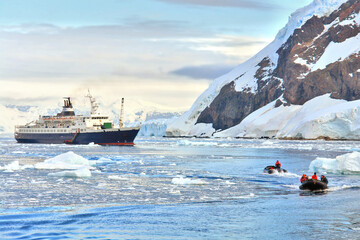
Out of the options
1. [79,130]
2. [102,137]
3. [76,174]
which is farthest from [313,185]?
[79,130]

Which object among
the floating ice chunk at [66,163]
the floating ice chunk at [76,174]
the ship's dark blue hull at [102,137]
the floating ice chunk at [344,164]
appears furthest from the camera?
the ship's dark blue hull at [102,137]

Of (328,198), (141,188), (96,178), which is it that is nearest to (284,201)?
(328,198)

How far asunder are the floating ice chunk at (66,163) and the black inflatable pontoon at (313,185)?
69.5 feet

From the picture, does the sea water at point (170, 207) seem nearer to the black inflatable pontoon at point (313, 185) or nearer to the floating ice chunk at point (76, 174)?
the floating ice chunk at point (76, 174)

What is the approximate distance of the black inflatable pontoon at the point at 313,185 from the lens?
35.2 metres

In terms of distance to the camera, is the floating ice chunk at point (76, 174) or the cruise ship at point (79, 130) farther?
the cruise ship at point (79, 130)

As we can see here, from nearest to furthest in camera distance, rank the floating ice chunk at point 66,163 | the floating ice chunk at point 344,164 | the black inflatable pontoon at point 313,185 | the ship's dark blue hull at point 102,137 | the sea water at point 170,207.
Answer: the sea water at point 170,207
the black inflatable pontoon at point 313,185
the floating ice chunk at point 344,164
the floating ice chunk at point 66,163
the ship's dark blue hull at point 102,137

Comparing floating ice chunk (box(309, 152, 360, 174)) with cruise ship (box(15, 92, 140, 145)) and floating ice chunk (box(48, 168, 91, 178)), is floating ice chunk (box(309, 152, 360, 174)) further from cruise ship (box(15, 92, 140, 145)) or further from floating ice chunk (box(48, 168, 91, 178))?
cruise ship (box(15, 92, 140, 145))

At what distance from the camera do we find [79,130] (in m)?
118

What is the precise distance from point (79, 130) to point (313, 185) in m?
88.5

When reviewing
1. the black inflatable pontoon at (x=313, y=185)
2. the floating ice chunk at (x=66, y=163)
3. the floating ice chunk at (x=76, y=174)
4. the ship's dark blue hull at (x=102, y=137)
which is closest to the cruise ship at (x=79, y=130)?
the ship's dark blue hull at (x=102, y=137)

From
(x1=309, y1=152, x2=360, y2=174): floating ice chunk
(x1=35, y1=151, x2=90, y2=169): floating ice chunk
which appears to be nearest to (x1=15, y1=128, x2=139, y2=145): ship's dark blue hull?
(x1=35, y1=151, x2=90, y2=169): floating ice chunk

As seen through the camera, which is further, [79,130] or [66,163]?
[79,130]

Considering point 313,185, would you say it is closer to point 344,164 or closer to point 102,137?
point 344,164
